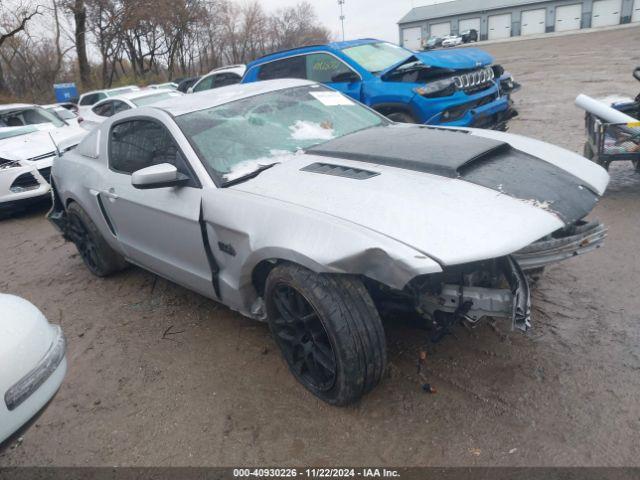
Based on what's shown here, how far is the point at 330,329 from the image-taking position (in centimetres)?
228

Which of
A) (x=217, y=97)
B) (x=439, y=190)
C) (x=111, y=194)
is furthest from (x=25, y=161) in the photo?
(x=439, y=190)

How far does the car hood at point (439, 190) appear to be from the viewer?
6.80 feet

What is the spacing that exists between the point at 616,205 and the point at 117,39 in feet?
106

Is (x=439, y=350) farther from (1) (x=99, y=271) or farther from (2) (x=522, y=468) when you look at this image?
(1) (x=99, y=271)

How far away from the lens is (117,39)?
30.3 meters

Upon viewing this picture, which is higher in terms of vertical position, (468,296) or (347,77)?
(347,77)

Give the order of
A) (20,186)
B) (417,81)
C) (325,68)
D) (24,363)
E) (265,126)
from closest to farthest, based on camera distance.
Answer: (24,363)
(265,126)
(417,81)
(20,186)
(325,68)

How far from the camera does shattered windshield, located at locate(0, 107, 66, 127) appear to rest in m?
8.56

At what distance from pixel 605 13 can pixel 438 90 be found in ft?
178

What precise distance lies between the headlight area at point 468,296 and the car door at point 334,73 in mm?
4789

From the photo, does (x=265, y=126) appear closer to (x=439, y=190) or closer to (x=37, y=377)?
(x=439, y=190)

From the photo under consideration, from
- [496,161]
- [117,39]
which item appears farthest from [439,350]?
[117,39]

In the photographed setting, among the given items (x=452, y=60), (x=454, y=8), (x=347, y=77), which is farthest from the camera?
(x=454, y=8)

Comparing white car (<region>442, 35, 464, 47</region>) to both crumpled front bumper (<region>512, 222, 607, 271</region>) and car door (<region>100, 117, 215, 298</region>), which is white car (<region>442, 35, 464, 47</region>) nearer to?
car door (<region>100, 117, 215, 298</region>)
